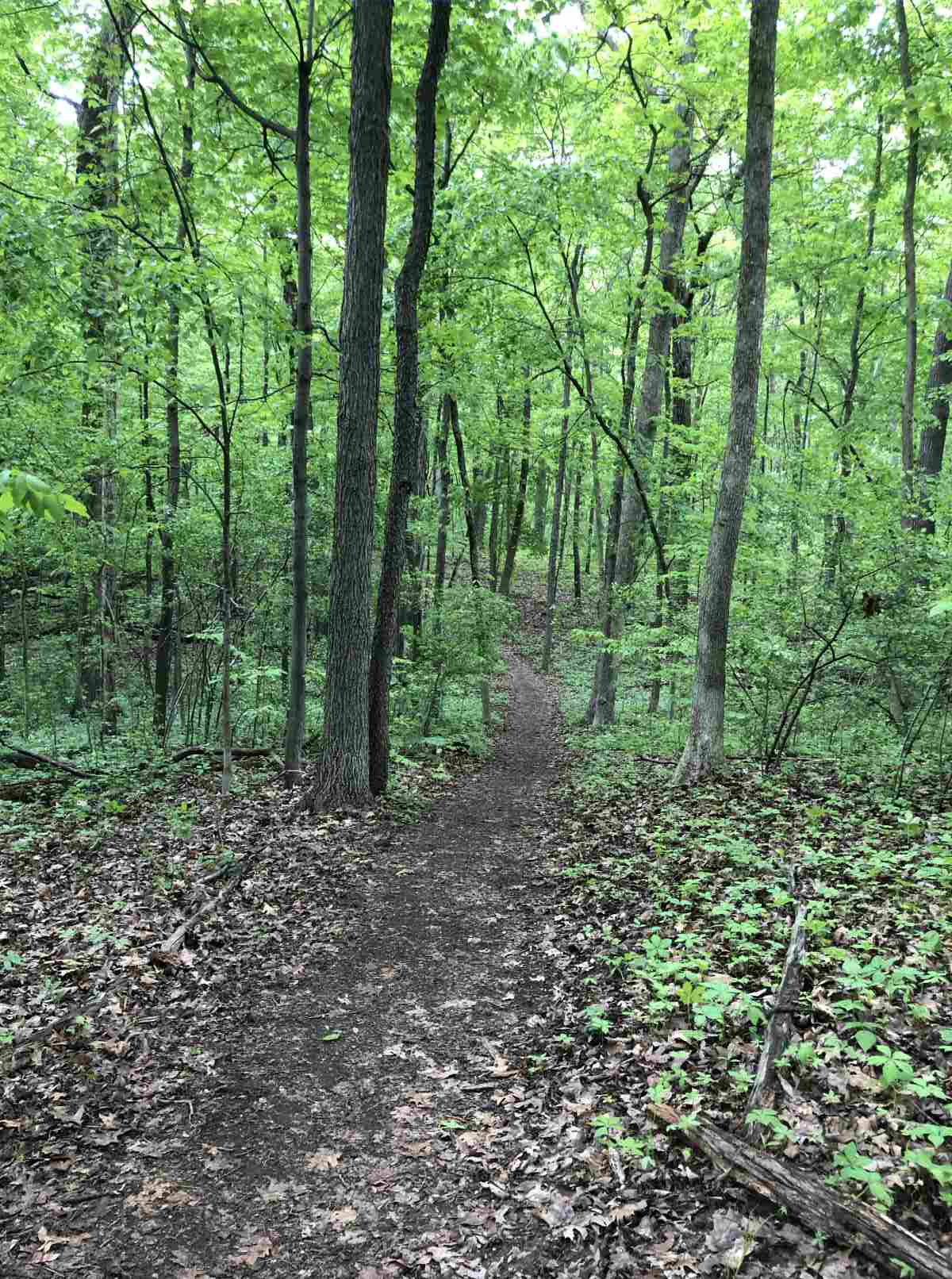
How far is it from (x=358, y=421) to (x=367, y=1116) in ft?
22.2

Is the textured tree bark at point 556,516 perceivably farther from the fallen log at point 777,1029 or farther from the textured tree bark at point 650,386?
the fallen log at point 777,1029

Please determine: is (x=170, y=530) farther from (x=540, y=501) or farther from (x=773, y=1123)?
(x=540, y=501)

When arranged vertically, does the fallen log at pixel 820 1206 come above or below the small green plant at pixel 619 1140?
above

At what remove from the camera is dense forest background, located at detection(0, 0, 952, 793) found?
8305 mm

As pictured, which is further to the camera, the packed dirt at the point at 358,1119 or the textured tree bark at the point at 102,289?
the textured tree bark at the point at 102,289

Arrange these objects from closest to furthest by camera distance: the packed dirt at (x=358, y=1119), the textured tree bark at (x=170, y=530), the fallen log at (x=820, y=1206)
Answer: the fallen log at (x=820, y=1206) < the packed dirt at (x=358, y=1119) < the textured tree bark at (x=170, y=530)

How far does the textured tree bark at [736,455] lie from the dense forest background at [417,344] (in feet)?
1.34

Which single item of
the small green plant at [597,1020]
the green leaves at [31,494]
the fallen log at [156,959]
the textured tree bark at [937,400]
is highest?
the textured tree bark at [937,400]

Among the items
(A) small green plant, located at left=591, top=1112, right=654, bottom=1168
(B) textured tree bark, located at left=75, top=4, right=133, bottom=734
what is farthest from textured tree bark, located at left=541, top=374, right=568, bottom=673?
(A) small green plant, located at left=591, top=1112, right=654, bottom=1168

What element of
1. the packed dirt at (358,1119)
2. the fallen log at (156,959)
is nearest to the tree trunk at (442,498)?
the fallen log at (156,959)

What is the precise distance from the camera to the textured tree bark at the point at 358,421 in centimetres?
783

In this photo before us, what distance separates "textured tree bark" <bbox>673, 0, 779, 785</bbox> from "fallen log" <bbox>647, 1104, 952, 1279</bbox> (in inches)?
235

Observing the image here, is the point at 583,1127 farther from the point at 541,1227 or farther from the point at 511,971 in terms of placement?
the point at 511,971

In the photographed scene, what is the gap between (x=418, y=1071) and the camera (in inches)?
170
